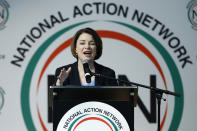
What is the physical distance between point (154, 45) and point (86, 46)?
1.75 m

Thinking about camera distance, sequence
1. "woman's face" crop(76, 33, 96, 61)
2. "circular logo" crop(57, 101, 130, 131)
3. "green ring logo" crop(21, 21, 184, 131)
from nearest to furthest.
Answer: "circular logo" crop(57, 101, 130, 131)
"woman's face" crop(76, 33, 96, 61)
"green ring logo" crop(21, 21, 184, 131)

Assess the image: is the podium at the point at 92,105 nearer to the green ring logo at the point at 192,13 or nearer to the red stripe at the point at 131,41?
the red stripe at the point at 131,41

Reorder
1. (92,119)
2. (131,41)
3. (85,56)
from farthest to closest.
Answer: (131,41), (85,56), (92,119)

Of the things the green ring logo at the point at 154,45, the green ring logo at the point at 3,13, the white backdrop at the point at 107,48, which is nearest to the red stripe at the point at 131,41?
the white backdrop at the point at 107,48

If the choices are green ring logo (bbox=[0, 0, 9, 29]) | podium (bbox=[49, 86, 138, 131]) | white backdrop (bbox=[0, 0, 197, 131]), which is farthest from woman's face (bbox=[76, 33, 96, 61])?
green ring logo (bbox=[0, 0, 9, 29])

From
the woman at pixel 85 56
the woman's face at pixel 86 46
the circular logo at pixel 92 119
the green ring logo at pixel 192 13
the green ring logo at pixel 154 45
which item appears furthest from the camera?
the green ring logo at pixel 192 13

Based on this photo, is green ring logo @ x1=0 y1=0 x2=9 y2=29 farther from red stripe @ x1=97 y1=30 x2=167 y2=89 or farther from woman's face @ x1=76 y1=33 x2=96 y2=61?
woman's face @ x1=76 y1=33 x2=96 y2=61

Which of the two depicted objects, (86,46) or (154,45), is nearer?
(86,46)

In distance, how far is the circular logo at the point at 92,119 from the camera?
1840mm

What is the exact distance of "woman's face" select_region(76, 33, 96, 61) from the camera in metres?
2.76

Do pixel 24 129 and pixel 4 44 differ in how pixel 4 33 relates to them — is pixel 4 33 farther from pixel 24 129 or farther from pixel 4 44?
pixel 24 129

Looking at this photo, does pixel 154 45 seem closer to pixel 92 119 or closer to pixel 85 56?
A: pixel 85 56

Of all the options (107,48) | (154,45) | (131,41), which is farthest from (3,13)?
(154,45)

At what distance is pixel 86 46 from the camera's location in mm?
2771
